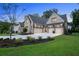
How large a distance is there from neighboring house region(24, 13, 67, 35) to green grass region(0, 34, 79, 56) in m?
0.13

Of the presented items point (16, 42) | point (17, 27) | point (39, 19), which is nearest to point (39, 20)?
point (39, 19)

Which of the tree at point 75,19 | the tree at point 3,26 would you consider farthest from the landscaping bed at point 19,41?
the tree at point 75,19

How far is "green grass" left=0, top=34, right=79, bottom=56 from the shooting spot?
2.71m

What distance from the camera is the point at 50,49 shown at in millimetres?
2732

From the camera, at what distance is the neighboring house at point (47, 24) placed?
2.79 meters

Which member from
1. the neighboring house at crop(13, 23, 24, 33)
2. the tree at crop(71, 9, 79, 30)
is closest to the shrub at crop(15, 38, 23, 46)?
the neighboring house at crop(13, 23, 24, 33)

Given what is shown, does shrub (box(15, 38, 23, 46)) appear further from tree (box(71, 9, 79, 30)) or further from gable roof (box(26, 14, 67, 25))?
tree (box(71, 9, 79, 30))

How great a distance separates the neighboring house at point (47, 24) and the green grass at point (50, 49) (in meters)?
0.13

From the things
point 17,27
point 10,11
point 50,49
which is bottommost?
point 50,49

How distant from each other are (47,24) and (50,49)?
0.30m

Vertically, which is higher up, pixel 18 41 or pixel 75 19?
pixel 75 19

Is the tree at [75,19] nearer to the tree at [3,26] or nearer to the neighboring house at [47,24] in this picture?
the neighboring house at [47,24]

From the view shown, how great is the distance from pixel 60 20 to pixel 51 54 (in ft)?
1.34

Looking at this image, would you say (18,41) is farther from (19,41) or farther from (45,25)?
(45,25)
